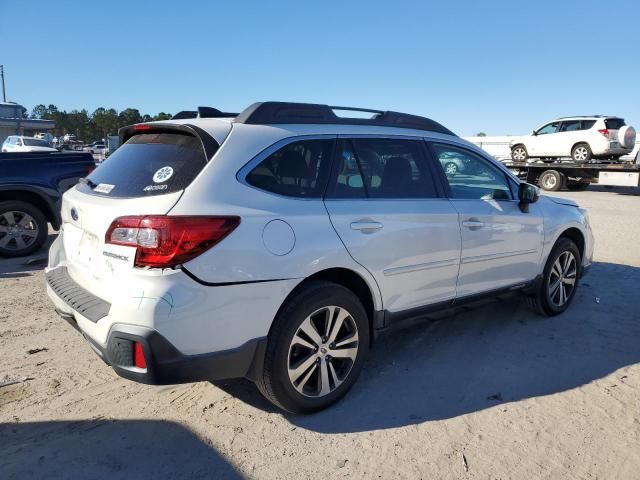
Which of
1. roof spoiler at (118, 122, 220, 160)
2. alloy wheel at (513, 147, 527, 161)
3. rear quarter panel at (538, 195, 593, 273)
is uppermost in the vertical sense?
alloy wheel at (513, 147, 527, 161)

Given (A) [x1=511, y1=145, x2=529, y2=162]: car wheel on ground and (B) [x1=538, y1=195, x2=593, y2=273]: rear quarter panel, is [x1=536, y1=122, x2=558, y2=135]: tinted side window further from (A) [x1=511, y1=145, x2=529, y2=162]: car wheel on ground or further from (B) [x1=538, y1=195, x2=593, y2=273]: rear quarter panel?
(B) [x1=538, y1=195, x2=593, y2=273]: rear quarter panel

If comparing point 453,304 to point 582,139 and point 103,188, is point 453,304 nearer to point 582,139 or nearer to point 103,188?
point 103,188

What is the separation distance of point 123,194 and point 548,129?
20946mm

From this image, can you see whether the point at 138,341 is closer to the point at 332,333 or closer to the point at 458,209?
the point at 332,333

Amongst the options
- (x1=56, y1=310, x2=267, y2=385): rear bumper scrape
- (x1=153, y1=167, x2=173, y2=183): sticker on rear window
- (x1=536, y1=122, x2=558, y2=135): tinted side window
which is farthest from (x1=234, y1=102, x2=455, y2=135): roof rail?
(x1=536, y1=122, x2=558, y2=135): tinted side window

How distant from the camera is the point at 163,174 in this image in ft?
9.07

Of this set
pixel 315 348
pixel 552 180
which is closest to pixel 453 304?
pixel 315 348

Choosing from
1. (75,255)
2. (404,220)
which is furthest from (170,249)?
(404,220)

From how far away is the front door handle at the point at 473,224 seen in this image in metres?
3.82

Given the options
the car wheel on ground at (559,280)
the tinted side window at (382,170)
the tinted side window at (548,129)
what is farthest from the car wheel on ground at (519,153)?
the tinted side window at (382,170)

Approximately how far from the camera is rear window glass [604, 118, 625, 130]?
18422mm

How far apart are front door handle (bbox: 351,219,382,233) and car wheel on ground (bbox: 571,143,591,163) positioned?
61.6 feet

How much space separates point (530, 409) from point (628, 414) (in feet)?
1.97

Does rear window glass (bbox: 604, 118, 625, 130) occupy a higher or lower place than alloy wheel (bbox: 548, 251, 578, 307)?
higher
